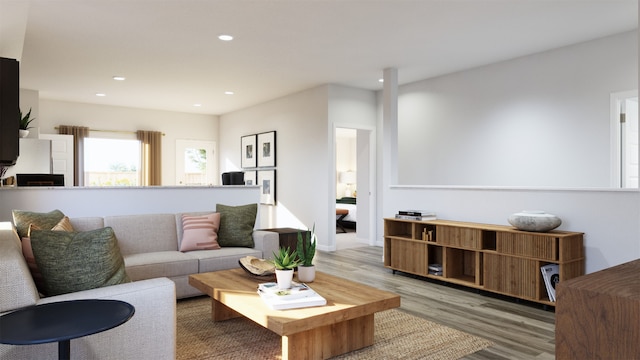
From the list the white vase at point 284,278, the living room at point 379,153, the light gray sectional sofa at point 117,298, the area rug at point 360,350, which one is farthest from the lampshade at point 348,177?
the light gray sectional sofa at point 117,298

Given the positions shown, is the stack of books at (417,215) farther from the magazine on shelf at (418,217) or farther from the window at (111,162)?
the window at (111,162)

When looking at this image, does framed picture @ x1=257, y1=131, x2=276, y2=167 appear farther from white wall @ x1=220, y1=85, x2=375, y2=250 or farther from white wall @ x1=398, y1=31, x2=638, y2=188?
white wall @ x1=398, y1=31, x2=638, y2=188

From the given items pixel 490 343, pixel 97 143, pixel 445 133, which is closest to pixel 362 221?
pixel 445 133

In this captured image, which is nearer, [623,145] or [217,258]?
[217,258]

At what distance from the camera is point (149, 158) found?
880cm

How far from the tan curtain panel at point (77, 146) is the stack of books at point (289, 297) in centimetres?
686

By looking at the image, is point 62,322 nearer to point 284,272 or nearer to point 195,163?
point 284,272

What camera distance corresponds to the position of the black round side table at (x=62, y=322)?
52.6 inches

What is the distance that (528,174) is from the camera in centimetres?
511

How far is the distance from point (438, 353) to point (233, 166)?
720cm

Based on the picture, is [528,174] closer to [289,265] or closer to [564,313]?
[289,265]

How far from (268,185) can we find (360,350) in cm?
→ 547

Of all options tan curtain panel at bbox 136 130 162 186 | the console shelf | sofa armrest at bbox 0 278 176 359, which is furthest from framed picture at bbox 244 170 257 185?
sofa armrest at bbox 0 278 176 359

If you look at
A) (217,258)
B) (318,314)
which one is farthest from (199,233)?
(318,314)
